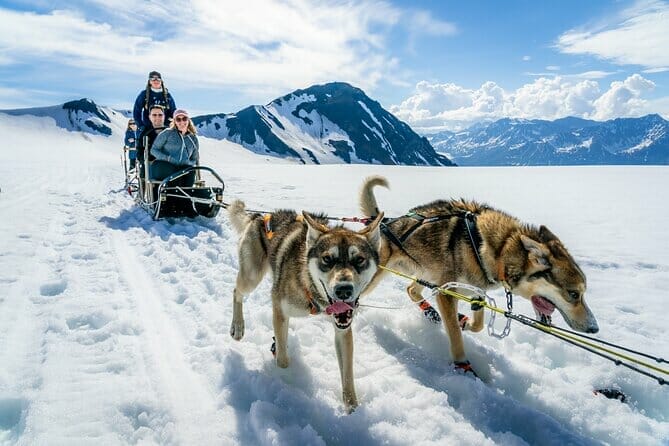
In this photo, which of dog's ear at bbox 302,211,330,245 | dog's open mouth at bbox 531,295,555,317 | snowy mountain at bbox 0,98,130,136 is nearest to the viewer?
dog's ear at bbox 302,211,330,245

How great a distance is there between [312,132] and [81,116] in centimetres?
8584

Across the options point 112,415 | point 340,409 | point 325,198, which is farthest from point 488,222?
point 325,198

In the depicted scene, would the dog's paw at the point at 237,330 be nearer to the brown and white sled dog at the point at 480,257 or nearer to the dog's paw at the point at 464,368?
the brown and white sled dog at the point at 480,257

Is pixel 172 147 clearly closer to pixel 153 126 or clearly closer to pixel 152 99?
pixel 153 126

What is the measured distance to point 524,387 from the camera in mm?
3414

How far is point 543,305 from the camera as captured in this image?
3414 millimetres

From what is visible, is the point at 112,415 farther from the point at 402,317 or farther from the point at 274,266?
the point at 402,317

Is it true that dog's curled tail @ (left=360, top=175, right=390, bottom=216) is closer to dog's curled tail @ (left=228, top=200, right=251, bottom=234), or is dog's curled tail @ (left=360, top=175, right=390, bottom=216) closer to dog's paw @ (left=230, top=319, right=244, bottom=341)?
dog's curled tail @ (left=228, top=200, right=251, bottom=234)

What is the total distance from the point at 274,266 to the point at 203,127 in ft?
511

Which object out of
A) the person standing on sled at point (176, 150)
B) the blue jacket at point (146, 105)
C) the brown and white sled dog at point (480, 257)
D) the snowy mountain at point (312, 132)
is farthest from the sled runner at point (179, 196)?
the snowy mountain at point (312, 132)

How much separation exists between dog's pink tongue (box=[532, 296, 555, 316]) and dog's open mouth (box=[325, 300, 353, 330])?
5.27ft

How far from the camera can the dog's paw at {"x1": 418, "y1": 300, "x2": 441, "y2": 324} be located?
4.63 meters

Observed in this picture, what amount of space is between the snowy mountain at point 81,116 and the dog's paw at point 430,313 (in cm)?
12760

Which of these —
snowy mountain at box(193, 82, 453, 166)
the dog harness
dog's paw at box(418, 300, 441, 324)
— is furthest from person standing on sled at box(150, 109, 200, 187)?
snowy mountain at box(193, 82, 453, 166)
